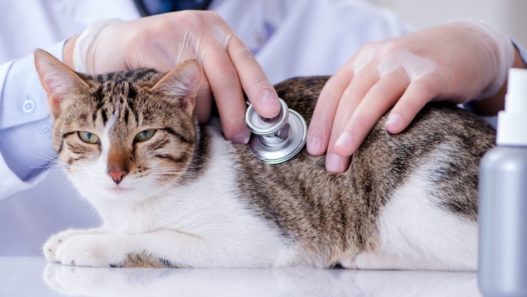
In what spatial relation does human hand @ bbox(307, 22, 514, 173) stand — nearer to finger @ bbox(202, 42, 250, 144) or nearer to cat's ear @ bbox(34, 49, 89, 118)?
finger @ bbox(202, 42, 250, 144)

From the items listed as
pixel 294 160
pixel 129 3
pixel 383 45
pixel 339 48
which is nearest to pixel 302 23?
pixel 339 48

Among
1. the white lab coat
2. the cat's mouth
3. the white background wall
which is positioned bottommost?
the white background wall

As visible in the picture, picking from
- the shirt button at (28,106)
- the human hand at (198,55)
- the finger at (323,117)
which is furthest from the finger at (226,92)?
the shirt button at (28,106)

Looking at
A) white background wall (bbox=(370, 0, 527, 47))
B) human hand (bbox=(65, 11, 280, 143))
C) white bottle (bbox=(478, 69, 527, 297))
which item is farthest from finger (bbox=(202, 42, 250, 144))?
white background wall (bbox=(370, 0, 527, 47))

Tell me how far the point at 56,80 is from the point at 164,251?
286 mm

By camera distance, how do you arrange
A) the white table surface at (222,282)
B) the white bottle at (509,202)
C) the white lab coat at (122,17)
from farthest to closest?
the white lab coat at (122,17) → the white table surface at (222,282) → the white bottle at (509,202)

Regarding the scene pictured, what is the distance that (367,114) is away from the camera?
1016 millimetres

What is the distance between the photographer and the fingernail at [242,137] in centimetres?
108

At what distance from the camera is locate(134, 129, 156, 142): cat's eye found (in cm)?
98

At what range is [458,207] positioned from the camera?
0.96 metres

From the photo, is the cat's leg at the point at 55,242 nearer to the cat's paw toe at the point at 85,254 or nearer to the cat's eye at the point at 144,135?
the cat's paw toe at the point at 85,254

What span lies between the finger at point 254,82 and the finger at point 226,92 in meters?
0.02

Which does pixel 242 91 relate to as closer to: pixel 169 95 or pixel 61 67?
pixel 169 95

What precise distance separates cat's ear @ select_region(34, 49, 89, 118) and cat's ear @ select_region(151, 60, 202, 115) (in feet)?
0.36
